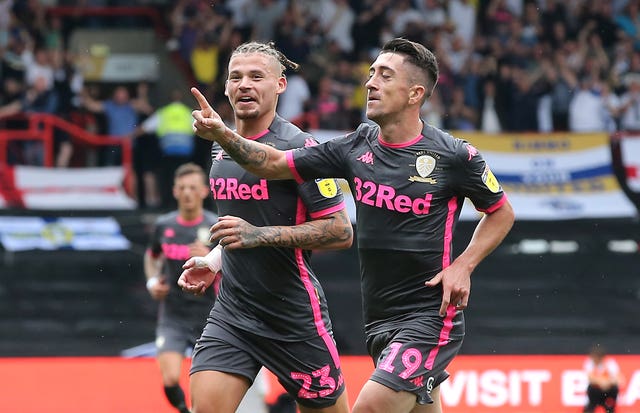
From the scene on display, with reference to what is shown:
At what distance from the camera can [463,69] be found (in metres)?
17.4

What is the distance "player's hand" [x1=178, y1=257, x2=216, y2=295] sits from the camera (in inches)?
243

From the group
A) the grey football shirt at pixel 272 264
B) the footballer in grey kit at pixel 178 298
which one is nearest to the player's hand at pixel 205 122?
the grey football shirt at pixel 272 264

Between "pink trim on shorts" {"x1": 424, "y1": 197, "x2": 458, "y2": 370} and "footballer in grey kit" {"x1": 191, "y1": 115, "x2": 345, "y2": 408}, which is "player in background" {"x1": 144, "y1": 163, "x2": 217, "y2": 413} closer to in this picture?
"footballer in grey kit" {"x1": 191, "y1": 115, "x2": 345, "y2": 408}

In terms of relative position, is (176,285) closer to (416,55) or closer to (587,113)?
(416,55)

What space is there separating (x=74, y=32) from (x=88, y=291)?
5.01m

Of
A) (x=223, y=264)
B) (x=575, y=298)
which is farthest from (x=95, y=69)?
(x=223, y=264)

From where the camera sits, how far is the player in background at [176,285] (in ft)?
33.1

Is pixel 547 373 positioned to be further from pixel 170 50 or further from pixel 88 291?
pixel 170 50

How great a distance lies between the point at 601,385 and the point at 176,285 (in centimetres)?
393

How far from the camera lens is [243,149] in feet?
20.0

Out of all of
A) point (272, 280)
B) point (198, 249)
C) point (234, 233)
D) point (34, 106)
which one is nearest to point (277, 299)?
point (272, 280)

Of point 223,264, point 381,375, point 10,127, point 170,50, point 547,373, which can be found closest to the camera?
point 381,375

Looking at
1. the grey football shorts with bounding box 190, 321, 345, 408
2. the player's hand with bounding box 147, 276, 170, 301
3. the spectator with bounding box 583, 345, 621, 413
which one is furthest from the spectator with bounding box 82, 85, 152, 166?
the grey football shorts with bounding box 190, 321, 345, 408

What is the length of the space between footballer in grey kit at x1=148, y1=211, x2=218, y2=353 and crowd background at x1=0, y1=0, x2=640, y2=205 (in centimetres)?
561
